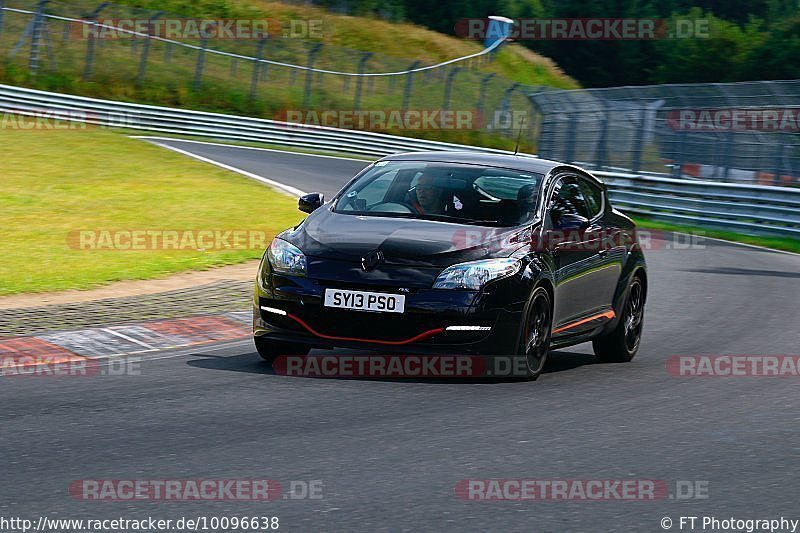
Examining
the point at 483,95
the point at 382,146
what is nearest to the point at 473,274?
the point at 382,146

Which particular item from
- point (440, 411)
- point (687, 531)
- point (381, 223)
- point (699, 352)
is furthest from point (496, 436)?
point (699, 352)

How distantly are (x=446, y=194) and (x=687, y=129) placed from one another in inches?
763

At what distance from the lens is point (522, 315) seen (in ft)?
27.4

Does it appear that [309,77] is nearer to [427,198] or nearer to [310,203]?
[310,203]

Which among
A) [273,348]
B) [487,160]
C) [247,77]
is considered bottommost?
[273,348]

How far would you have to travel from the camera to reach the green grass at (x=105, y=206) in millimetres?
13895

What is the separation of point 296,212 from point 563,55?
77.1 m

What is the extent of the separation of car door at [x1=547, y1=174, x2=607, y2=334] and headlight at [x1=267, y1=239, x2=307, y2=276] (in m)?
1.78

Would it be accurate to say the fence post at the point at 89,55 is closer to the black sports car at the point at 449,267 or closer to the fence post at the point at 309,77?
the fence post at the point at 309,77

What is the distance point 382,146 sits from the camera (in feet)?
144

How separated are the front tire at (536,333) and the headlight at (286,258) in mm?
1489

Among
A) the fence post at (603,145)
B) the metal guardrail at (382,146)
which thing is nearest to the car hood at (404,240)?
the metal guardrail at (382,146)

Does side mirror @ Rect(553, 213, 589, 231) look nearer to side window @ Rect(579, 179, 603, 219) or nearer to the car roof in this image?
the car roof

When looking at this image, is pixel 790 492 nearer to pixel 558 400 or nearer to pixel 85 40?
pixel 558 400
